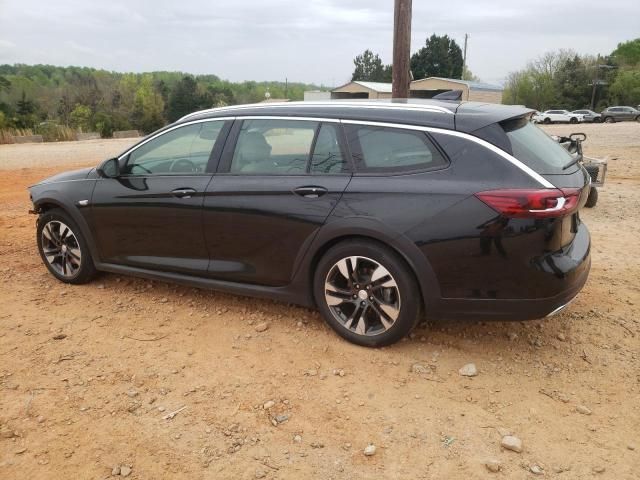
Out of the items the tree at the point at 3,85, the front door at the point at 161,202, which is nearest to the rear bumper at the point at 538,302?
the front door at the point at 161,202

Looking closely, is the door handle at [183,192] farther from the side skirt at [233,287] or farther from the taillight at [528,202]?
the taillight at [528,202]

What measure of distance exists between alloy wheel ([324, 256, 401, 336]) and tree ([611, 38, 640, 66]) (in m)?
82.0

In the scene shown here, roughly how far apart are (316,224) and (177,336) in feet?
4.40

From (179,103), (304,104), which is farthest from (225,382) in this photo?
(179,103)

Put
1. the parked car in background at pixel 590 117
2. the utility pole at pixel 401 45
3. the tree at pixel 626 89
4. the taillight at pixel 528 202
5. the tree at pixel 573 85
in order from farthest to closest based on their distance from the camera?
the tree at pixel 573 85, the tree at pixel 626 89, the parked car in background at pixel 590 117, the utility pole at pixel 401 45, the taillight at pixel 528 202

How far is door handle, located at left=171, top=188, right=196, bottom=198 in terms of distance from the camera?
4004 mm

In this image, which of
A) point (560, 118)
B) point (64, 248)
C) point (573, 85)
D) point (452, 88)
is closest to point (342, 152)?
point (64, 248)

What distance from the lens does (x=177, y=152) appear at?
4258 millimetres

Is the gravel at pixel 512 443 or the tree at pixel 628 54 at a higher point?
the tree at pixel 628 54

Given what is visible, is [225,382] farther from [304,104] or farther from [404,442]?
[304,104]

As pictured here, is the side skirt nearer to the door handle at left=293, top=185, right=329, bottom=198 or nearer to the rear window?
the door handle at left=293, top=185, right=329, bottom=198

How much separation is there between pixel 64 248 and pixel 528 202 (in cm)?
391

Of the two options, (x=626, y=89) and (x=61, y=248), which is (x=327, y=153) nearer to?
(x=61, y=248)

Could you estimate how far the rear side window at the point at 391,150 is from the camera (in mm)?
3279
